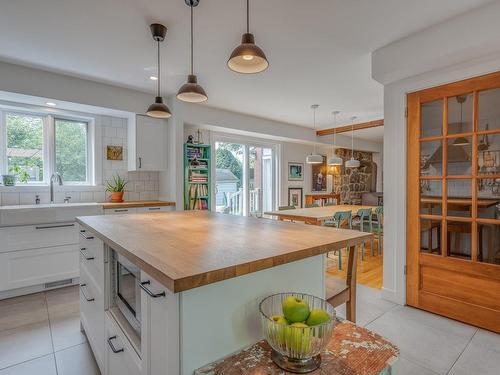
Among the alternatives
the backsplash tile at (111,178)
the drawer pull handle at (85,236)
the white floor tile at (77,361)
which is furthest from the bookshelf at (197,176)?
the white floor tile at (77,361)

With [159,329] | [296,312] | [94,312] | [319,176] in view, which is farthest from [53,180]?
[319,176]

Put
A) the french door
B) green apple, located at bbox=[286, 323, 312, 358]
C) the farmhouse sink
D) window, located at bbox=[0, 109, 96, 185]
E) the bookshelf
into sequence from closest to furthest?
green apple, located at bbox=[286, 323, 312, 358] → the french door → the farmhouse sink → window, located at bbox=[0, 109, 96, 185] → the bookshelf

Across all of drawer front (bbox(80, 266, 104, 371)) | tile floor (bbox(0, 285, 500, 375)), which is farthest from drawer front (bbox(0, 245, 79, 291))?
drawer front (bbox(80, 266, 104, 371))

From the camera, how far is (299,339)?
81 cm

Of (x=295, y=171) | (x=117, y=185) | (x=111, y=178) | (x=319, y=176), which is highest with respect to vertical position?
(x=295, y=171)

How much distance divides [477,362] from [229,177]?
4.52m

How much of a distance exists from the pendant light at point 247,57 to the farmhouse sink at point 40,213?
2.67 meters

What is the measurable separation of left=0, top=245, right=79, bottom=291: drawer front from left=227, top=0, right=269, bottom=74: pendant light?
9.68 feet

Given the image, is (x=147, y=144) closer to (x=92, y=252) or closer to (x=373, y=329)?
(x=92, y=252)

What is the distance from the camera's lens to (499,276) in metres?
2.11

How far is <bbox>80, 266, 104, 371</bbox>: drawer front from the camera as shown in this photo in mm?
1568

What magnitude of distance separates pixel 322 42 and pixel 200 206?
3.01 m

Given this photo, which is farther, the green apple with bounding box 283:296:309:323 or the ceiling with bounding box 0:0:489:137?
the ceiling with bounding box 0:0:489:137

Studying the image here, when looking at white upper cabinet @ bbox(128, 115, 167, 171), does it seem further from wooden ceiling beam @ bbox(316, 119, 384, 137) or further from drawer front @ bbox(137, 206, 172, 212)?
wooden ceiling beam @ bbox(316, 119, 384, 137)
